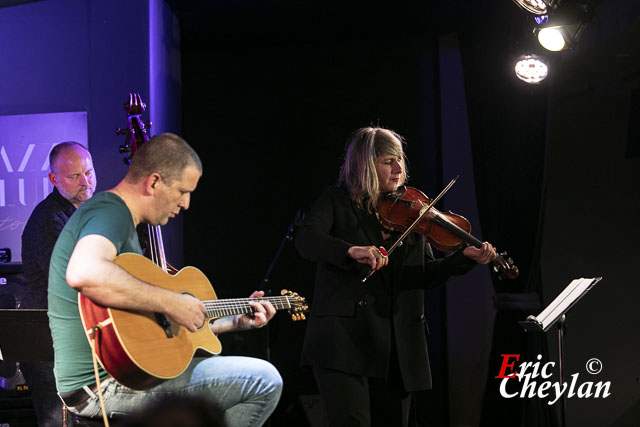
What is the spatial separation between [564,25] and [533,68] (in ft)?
1.83

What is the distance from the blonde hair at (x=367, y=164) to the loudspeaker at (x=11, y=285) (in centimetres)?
235

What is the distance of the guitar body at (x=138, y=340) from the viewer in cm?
202

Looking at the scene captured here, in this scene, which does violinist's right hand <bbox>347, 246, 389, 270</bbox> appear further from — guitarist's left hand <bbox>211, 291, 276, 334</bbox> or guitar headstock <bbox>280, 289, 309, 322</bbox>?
guitarist's left hand <bbox>211, 291, 276, 334</bbox>

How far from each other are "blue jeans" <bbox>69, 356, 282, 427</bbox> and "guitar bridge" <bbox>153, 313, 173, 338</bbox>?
0.54ft

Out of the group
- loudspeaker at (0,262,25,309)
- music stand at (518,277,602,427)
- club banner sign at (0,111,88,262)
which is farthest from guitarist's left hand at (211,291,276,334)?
club banner sign at (0,111,88,262)

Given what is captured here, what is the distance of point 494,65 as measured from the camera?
5.36 meters

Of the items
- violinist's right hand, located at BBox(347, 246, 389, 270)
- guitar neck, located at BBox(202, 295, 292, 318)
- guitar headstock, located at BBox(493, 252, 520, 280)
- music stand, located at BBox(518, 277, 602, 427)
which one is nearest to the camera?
guitar neck, located at BBox(202, 295, 292, 318)

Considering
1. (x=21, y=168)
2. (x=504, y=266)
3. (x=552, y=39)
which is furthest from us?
(x=21, y=168)

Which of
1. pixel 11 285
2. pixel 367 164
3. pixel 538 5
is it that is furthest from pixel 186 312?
pixel 538 5

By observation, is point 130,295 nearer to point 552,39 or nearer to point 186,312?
point 186,312

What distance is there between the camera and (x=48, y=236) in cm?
346

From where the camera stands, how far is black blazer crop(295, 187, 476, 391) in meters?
2.89

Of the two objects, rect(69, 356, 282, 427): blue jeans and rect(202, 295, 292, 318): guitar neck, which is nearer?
rect(69, 356, 282, 427): blue jeans

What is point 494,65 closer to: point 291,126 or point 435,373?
point 291,126
